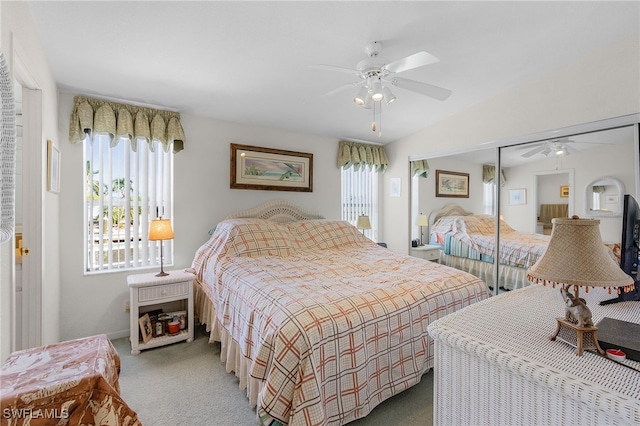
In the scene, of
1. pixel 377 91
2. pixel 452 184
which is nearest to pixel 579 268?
pixel 377 91

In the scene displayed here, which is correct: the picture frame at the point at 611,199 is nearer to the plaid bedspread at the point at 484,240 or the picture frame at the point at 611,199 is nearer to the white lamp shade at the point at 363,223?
the plaid bedspread at the point at 484,240

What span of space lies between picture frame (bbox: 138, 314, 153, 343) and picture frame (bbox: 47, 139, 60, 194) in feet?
4.18

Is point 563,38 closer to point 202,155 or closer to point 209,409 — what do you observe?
point 202,155

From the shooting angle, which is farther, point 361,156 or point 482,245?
point 361,156

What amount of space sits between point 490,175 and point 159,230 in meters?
3.46

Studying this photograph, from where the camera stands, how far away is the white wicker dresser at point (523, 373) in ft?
2.39

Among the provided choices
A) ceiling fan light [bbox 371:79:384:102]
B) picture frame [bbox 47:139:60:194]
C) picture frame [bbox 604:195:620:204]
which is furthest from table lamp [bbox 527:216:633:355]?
picture frame [bbox 47:139:60:194]

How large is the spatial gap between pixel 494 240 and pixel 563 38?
6.29 feet

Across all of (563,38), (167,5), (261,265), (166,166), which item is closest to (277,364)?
(261,265)

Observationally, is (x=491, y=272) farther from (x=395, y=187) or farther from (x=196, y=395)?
(x=196, y=395)

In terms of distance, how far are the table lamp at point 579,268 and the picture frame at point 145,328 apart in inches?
114

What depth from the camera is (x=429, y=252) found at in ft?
12.7

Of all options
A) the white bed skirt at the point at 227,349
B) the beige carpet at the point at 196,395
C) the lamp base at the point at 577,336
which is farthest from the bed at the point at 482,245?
the white bed skirt at the point at 227,349

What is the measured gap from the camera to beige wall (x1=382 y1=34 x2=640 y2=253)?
226 cm
